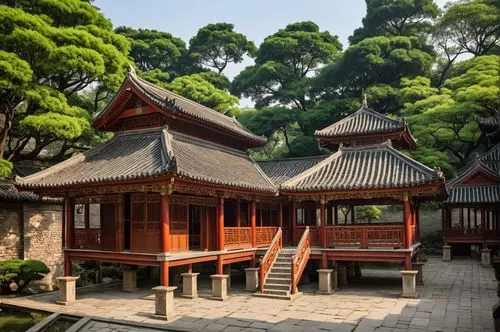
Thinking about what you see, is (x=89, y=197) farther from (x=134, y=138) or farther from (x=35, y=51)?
(x=35, y=51)

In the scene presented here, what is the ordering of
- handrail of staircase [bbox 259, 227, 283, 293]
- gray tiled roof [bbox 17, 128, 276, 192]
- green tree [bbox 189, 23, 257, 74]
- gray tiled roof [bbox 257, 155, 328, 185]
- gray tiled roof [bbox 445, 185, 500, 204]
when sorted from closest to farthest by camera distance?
gray tiled roof [bbox 17, 128, 276, 192] → handrail of staircase [bbox 259, 227, 283, 293] → gray tiled roof [bbox 257, 155, 328, 185] → gray tiled roof [bbox 445, 185, 500, 204] → green tree [bbox 189, 23, 257, 74]

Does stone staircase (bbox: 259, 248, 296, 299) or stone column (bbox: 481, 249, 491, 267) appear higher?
stone staircase (bbox: 259, 248, 296, 299)

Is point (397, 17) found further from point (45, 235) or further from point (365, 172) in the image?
point (45, 235)

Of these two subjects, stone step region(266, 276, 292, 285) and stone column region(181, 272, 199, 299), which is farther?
stone step region(266, 276, 292, 285)

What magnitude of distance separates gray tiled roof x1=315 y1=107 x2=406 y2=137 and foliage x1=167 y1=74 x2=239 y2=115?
2417 centimetres

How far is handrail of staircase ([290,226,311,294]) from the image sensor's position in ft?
54.1

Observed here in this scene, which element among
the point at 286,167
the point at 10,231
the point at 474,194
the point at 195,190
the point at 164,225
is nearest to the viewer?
the point at 164,225

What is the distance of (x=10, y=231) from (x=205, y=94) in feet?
90.7

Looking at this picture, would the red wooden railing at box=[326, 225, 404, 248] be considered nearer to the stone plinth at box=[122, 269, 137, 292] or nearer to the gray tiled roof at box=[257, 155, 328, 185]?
the gray tiled roof at box=[257, 155, 328, 185]

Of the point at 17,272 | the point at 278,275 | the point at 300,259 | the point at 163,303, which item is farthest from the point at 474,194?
the point at 17,272

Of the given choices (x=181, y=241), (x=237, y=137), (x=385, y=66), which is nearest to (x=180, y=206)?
(x=181, y=241)

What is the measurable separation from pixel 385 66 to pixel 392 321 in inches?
1459

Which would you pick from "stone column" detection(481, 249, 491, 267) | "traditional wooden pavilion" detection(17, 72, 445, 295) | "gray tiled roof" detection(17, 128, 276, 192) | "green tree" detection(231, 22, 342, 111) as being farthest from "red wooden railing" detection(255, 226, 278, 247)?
"green tree" detection(231, 22, 342, 111)

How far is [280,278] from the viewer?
17000mm
